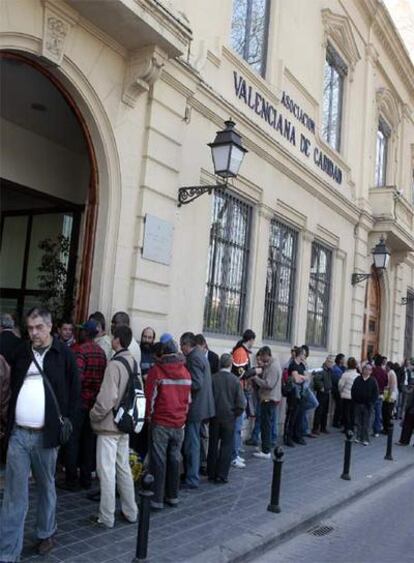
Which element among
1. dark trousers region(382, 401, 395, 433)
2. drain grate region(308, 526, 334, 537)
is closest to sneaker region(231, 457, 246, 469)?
drain grate region(308, 526, 334, 537)

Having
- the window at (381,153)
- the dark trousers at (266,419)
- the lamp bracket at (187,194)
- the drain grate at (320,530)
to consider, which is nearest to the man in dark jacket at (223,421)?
the drain grate at (320,530)

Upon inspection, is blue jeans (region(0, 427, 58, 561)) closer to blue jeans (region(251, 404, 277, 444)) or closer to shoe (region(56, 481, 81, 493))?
shoe (region(56, 481, 81, 493))

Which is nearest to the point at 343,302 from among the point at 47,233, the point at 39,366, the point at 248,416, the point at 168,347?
the point at 248,416

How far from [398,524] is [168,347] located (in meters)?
3.19

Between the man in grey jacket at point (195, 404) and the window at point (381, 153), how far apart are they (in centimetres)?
1300

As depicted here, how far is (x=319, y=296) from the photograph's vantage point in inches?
561

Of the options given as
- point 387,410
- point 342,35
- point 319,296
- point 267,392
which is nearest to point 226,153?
point 267,392

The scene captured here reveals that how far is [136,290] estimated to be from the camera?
7.75m

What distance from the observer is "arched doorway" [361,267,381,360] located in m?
17.8

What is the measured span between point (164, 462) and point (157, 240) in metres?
3.17

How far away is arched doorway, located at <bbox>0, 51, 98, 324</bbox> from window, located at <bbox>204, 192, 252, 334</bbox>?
2159mm

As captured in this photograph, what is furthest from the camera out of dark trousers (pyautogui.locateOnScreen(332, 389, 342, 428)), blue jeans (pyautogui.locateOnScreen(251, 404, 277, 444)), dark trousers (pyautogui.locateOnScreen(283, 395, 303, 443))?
dark trousers (pyautogui.locateOnScreen(332, 389, 342, 428))

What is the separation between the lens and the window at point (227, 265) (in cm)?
995

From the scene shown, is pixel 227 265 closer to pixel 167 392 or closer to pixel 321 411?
pixel 321 411
